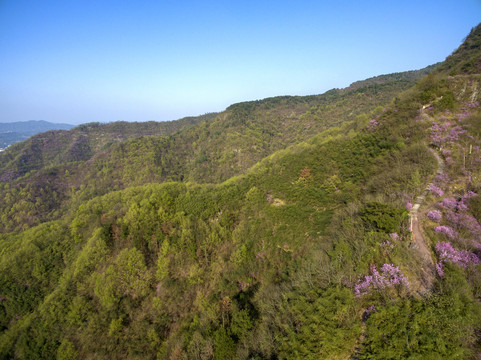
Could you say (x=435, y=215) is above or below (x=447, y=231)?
above

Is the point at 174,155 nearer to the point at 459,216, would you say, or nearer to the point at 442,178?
the point at 442,178

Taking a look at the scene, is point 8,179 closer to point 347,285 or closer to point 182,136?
point 182,136

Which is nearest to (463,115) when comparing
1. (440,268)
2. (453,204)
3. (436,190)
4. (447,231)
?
(436,190)

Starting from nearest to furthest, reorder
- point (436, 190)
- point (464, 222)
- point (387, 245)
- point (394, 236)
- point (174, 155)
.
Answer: point (464, 222)
point (387, 245)
point (394, 236)
point (436, 190)
point (174, 155)

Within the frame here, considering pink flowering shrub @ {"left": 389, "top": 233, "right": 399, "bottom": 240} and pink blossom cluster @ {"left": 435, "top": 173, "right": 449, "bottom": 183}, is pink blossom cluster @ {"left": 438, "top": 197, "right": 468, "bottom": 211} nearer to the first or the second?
pink blossom cluster @ {"left": 435, "top": 173, "right": 449, "bottom": 183}

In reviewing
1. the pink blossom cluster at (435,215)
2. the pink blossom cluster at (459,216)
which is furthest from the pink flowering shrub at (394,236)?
the pink blossom cluster at (435,215)

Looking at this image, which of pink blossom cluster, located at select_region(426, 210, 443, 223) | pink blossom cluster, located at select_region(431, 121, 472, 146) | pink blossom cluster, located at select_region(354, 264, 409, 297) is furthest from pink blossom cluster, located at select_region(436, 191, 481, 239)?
pink blossom cluster, located at select_region(431, 121, 472, 146)
